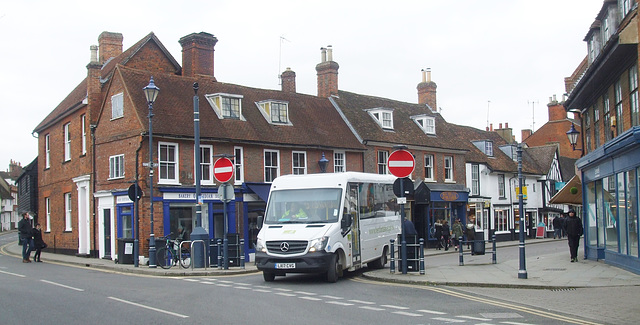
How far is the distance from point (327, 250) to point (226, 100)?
52.3ft

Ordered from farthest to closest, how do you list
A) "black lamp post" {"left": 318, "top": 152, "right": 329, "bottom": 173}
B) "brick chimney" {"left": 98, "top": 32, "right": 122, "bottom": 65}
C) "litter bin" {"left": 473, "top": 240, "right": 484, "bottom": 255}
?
"brick chimney" {"left": 98, "top": 32, "right": 122, "bottom": 65} < "black lamp post" {"left": 318, "top": 152, "right": 329, "bottom": 173} < "litter bin" {"left": 473, "top": 240, "right": 484, "bottom": 255}

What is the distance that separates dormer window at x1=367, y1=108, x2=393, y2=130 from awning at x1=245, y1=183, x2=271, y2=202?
1144 cm

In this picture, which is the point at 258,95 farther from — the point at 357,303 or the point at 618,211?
the point at 357,303

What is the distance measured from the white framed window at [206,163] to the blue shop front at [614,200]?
592 inches

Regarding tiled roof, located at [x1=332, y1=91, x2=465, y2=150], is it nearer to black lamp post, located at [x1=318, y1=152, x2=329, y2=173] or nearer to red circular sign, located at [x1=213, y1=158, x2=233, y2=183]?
black lamp post, located at [x1=318, y1=152, x2=329, y2=173]

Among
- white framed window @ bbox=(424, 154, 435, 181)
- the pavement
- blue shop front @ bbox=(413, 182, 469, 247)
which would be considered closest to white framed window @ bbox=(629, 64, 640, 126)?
the pavement

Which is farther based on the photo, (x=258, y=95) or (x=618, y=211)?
(x=258, y=95)

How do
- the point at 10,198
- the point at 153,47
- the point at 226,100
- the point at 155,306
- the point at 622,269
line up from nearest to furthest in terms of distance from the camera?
the point at 155,306 → the point at 622,269 → the point at 226,100 → the point at 153,47 → the point at 10,198

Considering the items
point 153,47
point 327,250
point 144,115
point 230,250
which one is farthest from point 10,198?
→ point 327,250

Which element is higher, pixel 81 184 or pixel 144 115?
pixel 144 115

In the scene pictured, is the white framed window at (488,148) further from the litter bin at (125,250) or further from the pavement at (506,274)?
the litter bin at (125,250)

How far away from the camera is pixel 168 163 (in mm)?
27047

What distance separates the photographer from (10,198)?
299 ft

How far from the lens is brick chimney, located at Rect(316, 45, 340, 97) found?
39.5 meters
